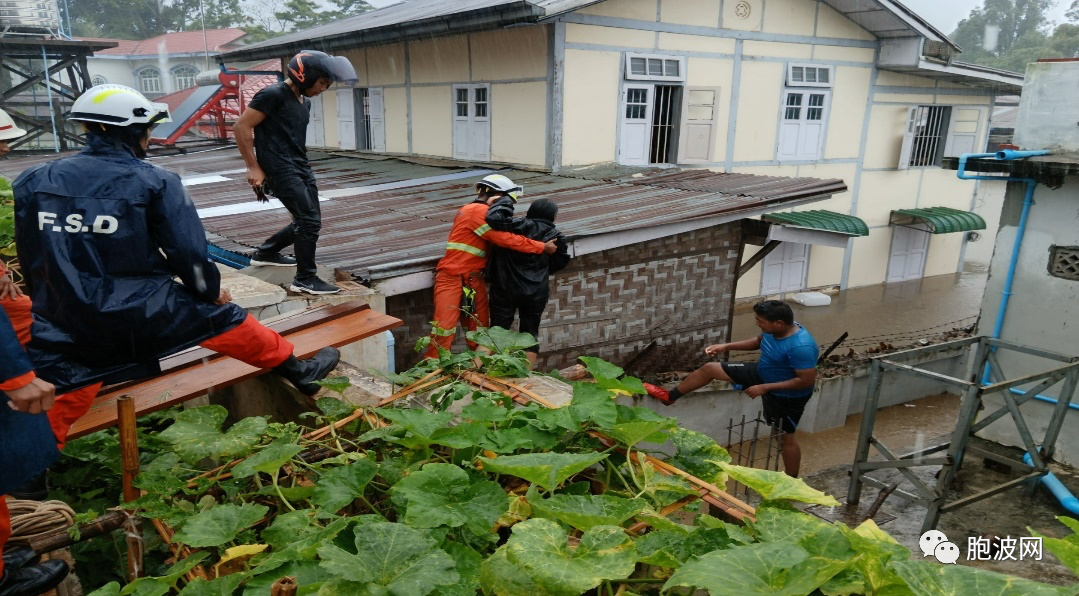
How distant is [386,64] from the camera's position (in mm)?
13789

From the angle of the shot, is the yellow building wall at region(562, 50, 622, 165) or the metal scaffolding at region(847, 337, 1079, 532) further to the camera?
the yellow building wall at region(562, 50, 622, 165)

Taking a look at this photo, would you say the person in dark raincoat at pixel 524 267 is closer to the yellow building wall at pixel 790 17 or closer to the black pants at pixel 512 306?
the black pants at pixel 512 306

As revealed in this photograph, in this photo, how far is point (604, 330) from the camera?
327 inches

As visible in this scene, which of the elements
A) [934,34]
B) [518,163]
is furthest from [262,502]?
[934,34]

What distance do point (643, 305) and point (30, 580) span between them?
701 cm

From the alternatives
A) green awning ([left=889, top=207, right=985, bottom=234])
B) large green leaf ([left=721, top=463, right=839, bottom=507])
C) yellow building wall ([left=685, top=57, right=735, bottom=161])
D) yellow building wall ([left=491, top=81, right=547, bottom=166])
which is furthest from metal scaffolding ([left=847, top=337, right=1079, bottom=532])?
green awning ([left=889, top=207, right=985, bottom=234])

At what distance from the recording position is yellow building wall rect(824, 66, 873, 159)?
46.3 feet

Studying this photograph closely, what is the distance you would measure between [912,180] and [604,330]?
11.5 metres

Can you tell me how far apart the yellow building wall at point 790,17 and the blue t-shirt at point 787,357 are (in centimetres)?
864

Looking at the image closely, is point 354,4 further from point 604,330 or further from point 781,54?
point 604,330

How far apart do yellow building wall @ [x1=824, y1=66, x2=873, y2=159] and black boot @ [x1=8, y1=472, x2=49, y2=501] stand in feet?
47.4

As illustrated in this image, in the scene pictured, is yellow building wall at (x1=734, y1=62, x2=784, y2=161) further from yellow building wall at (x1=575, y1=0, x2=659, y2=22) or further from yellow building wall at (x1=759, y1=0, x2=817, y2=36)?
yellow building wall at (x1=575, y1=0, x2=659, y2=22)

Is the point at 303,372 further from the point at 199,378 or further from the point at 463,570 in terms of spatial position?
the point at 463,570

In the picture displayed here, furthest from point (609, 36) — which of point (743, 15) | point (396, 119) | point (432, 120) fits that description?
point (396, 119)
